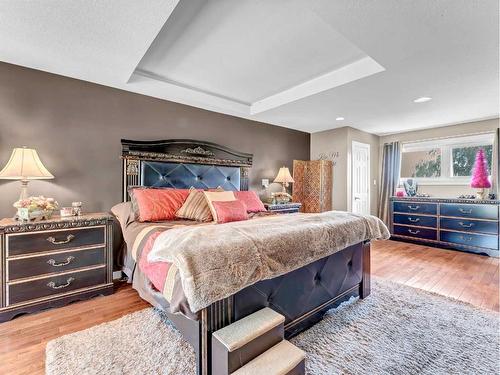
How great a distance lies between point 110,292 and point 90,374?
1155 mm

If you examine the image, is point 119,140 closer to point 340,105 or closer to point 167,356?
point 167,356

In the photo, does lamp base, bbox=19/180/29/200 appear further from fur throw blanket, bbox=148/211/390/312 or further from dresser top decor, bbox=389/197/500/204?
dresser top decor, bbox=389/197/500/204

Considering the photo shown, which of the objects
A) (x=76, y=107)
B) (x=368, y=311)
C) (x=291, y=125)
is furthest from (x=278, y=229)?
(x=291, y=125)

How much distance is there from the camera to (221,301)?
130cm

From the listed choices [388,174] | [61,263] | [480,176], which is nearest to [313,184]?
[388,174]

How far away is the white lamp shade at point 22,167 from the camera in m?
2.12

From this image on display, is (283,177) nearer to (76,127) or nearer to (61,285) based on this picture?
(76,127)

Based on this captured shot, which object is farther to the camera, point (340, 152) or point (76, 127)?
point (340, 152)

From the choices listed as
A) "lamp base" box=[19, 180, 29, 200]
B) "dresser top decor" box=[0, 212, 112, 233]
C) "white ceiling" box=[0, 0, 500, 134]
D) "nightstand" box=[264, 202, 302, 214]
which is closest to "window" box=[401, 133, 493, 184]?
"white ceiling" box=[0, 0, 500, 134]

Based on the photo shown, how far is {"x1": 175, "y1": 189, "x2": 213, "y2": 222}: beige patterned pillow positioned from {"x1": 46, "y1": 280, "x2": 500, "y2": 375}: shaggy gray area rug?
95 centimetres

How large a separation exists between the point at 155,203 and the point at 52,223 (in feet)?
2.89

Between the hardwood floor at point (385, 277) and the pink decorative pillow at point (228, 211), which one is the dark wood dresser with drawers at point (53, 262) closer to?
the hardwood floor at point (385, 277)

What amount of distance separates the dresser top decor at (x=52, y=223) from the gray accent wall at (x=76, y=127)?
0.48 meters

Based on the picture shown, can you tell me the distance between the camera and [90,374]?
1403mm
